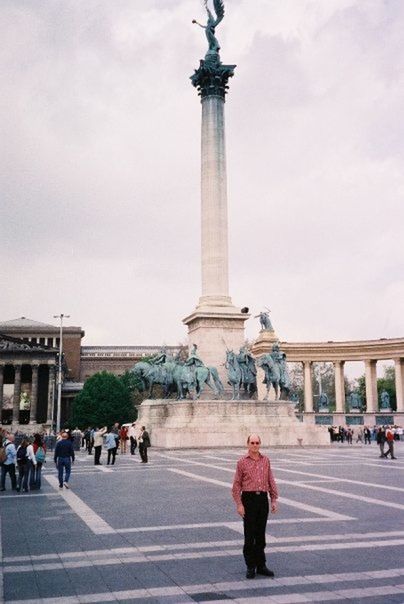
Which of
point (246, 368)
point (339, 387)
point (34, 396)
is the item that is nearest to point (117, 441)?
point (246, 368)

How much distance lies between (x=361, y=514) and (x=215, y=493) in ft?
15.1

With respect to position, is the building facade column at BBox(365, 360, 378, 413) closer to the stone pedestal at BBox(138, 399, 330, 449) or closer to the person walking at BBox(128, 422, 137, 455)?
the stone pedestal at BBox(138, 399, 330, 449)

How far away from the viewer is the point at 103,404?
92.9 meters

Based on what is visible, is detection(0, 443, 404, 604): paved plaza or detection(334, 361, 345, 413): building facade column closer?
detection(0, 443, 404, 604): paved plaza

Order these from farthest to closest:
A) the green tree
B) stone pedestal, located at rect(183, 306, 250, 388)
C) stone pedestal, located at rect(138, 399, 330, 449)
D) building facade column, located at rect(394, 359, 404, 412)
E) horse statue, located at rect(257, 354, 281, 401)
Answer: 1. the green tree
2. building facade column, located at rect(394, 359, 404, 412)
3. stone pedestal, located at rect(183, 306, 250, 388)
4. horse statue, located at rect(257, 354, 281, 401)
5. stone pedestal, located at rect(138, 399, 330, 449)

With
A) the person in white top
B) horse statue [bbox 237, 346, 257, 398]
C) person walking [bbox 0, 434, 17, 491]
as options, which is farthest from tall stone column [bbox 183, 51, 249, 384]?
the person in white top

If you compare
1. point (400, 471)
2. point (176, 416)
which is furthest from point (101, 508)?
point (176, 416)

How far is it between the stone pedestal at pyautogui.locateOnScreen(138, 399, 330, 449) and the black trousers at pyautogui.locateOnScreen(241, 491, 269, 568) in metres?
28.0

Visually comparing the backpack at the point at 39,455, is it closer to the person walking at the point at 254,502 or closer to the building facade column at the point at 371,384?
the person walking at the point at 254,502

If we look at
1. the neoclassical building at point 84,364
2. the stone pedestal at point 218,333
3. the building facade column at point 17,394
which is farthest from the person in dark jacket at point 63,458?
the building facade column at point 17,394

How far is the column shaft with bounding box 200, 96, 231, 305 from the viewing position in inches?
1829

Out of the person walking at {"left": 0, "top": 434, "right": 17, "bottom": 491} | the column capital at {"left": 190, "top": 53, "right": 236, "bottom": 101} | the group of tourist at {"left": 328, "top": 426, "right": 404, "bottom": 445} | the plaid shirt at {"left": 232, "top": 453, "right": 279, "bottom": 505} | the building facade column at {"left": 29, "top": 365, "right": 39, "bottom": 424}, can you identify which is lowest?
the group of tourist at {"left": 328, "top": 426, "right": 404, "bottom": 445}

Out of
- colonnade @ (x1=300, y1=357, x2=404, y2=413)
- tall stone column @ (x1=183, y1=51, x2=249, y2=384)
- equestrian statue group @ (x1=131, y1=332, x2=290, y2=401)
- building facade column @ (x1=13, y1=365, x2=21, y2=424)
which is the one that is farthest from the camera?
building facade column @ (x1=13, y1=365, x2=21, y2=424)

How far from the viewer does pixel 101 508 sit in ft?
46.4
